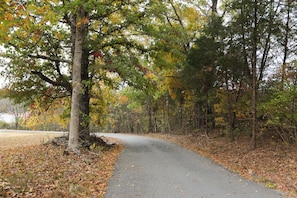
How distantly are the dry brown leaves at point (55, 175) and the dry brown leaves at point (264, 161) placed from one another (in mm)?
4682

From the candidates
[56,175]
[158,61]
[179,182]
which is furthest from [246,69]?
[56,175]

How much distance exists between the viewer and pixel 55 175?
7016 mm

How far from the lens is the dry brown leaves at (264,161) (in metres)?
7.32

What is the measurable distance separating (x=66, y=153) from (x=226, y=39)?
32.1ft

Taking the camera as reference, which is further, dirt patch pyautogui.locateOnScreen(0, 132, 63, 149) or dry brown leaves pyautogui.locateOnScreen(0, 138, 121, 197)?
dirt patch pyautogui.locateOnScreen(0, 132, 63, 149)

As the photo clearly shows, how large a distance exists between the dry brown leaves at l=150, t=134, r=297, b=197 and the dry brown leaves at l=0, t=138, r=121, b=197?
15.4 ft

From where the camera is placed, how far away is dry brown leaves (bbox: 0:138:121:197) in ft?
18.0

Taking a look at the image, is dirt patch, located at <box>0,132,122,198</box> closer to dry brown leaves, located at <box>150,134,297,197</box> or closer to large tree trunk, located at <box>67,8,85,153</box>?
large tree trunk, located at <box>67,8,85,153</box>

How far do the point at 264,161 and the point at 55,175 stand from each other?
7728mm

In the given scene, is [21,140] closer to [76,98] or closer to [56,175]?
[76,98]

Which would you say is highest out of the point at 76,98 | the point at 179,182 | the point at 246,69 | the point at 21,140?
the point at 246,69

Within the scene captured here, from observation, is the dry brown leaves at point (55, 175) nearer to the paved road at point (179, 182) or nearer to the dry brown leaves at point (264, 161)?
the paved road at point (179, 182)

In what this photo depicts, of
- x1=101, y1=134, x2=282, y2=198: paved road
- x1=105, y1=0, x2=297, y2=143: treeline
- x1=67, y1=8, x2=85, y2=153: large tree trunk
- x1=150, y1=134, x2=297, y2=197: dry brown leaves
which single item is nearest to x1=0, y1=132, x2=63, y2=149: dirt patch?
x1=67, y1=8, x2=85, y2=153: large tree trunk

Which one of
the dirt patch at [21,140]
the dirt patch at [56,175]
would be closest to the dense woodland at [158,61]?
the dirt patch at [21,140]
